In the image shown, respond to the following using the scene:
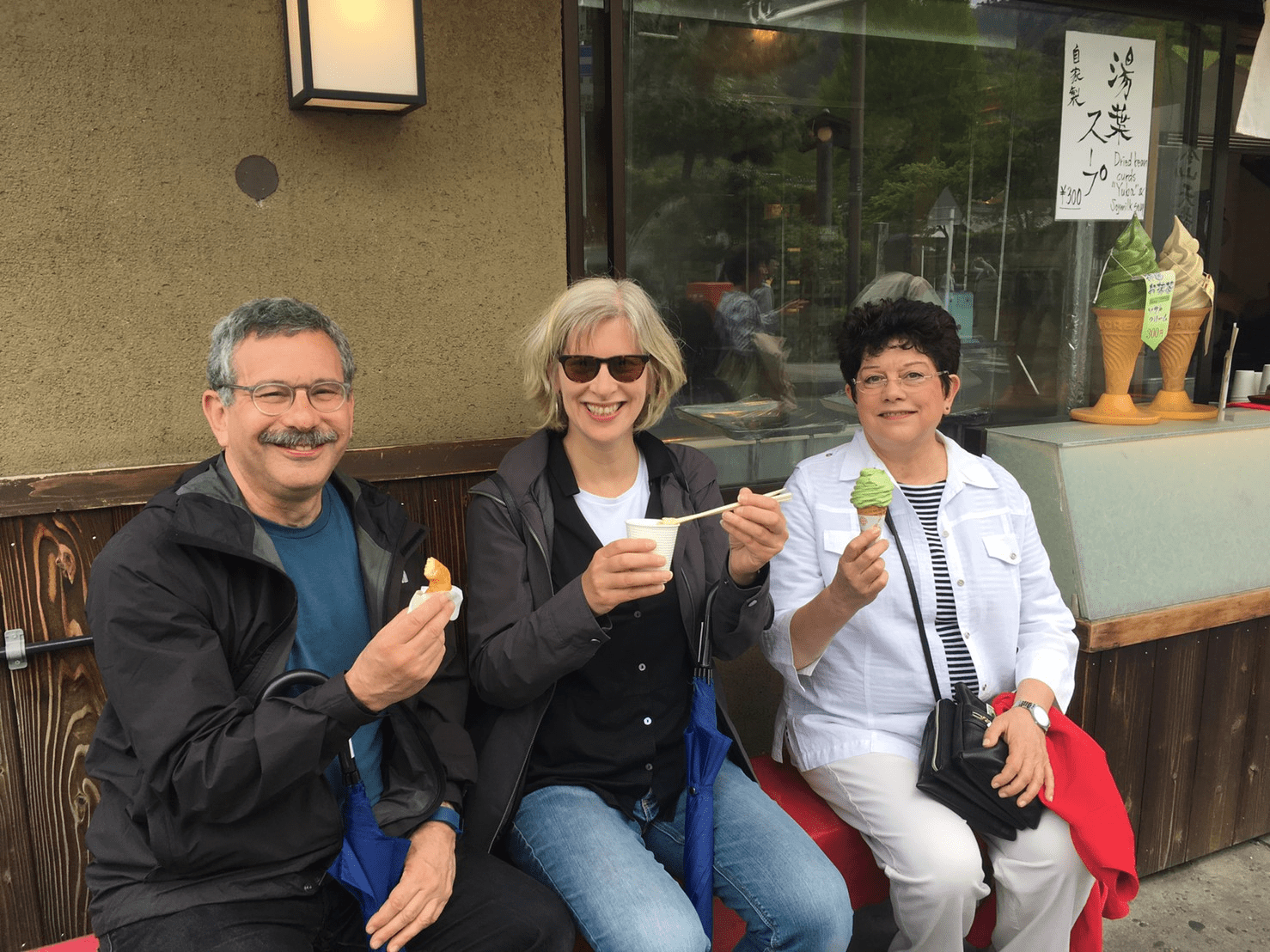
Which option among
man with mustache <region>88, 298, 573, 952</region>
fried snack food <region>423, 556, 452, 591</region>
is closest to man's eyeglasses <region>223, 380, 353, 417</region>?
man with mustache <region>88, 298, 573, 952</region>

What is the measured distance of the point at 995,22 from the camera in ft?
12.7

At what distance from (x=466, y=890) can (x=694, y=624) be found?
32.3 inches

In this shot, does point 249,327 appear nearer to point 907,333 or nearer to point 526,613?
point 526,613

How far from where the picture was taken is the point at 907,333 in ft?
9.00

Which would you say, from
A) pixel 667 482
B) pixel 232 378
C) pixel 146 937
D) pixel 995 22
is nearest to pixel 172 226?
pixel 232 378

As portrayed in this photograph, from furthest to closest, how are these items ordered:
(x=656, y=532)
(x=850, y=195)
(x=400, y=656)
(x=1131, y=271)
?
1. (x=1131, y=271)
2. (x=850, y=195)
3. (x=656, y=532)
4. (x=400, y=656)

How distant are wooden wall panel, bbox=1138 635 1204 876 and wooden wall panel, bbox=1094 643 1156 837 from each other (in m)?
0.04

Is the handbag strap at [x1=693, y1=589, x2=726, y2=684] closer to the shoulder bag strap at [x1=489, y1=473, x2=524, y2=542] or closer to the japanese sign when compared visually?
the shoulder bag strap at [x1=489, y1=473, x2=524, y2=542]

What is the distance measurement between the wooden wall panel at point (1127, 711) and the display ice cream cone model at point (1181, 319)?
1198mm

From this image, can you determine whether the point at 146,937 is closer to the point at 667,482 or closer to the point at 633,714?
the point at 633,714

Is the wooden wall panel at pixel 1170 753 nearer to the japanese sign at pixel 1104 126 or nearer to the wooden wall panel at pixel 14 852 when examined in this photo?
the japanese sign at pixel 1104 126

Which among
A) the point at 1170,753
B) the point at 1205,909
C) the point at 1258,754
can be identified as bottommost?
the point at 1205,909

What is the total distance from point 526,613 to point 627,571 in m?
0.38

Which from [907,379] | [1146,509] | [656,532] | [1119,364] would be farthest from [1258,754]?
[656,532]
